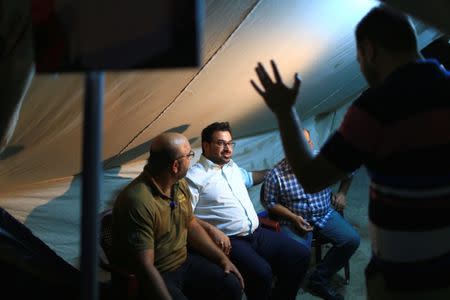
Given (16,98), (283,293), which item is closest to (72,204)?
(283,293)

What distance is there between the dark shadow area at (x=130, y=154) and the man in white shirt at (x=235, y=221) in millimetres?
243

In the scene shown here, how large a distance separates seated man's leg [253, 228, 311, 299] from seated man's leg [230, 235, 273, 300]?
0.13 meters

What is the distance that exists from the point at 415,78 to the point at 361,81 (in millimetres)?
3908

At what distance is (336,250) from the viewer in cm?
347

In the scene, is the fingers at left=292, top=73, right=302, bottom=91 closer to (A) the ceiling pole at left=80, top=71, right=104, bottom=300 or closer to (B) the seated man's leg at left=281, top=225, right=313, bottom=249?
(A) the ceiling pole at left=80, top=71, right=104, bottom=300

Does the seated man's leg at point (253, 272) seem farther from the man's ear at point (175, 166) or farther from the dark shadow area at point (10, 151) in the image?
the dark shadow area at point (10, 151)

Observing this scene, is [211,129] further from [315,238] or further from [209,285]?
[315,238]

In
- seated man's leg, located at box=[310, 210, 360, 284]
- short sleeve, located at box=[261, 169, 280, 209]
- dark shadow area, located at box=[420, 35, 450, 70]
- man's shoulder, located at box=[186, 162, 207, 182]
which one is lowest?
seated man's leg, located at box=[310, 210, 360, 284]

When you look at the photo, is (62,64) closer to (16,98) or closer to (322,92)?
(16,98)

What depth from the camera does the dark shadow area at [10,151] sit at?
239 cm

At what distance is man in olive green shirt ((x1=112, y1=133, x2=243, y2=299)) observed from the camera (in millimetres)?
2291

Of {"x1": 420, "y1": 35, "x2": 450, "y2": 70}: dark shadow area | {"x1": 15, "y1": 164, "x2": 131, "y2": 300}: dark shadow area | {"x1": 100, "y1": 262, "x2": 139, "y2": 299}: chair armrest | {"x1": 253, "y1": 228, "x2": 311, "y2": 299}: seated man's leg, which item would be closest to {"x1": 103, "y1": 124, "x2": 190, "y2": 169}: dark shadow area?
{"x1": 15, "y1": 164, "x2": 131, "y2": 300}: dark shadow area

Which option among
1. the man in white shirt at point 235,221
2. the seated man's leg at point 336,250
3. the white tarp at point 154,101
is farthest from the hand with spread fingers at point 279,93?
the seated man's leg at point 336,250

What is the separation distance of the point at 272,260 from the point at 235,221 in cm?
32
